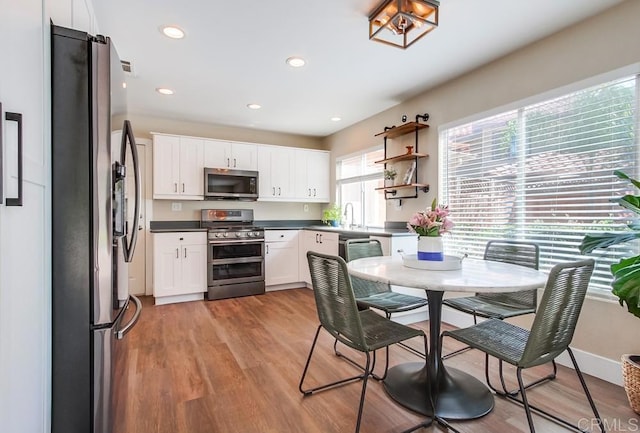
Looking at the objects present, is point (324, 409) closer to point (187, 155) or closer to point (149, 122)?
point (187, 155)

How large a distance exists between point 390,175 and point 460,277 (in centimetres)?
243

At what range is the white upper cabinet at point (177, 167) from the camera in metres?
4.23

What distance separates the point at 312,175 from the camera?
17.5ft

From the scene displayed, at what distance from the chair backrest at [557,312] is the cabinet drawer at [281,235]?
3647mm

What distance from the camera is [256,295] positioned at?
4484mm

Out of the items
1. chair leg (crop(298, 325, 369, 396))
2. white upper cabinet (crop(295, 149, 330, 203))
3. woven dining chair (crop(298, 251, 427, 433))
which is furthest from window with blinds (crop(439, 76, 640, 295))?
white upper cabinet (crop(295, 149, 330, 203))

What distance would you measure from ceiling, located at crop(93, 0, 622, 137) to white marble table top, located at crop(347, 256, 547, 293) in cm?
168

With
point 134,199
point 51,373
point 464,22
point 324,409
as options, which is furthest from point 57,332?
point 464,22

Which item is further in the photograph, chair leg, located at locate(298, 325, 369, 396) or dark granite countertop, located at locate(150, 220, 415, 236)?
dark granite countertop, located at locate(150, 220, 415, 236)

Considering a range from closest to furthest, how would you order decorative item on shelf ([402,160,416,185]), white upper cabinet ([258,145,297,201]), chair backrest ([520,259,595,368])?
chair backrest ([520,259,595,368]) < decorative item on shelf ([402,160,416,185]) < white upper cabinet ([258,145,297,201])

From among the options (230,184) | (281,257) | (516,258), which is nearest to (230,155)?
(230,184)

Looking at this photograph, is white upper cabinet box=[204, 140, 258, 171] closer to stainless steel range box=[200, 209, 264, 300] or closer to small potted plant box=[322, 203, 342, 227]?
stainless steel range box=[200, 209, 264, 300]

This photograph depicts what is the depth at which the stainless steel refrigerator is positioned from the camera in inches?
46.4

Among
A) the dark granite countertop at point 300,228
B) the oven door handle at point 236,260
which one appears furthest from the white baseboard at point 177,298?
the dark granite countertop at point 300,228
